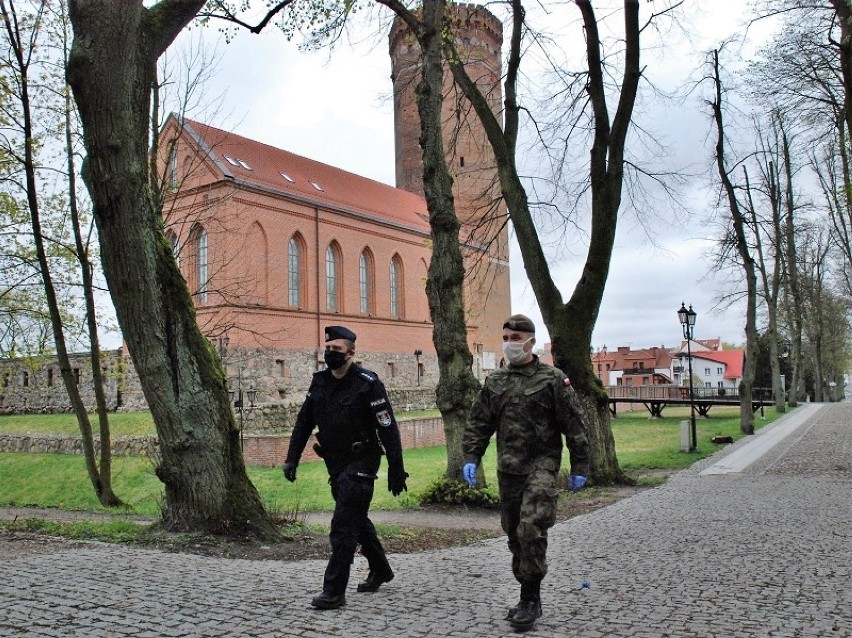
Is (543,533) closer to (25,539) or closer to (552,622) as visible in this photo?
(552,622)

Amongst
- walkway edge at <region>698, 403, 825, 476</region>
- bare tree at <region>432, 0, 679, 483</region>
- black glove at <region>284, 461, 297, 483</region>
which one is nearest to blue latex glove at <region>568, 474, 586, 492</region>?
black glove at <region>284, 461, 297, 483</region>

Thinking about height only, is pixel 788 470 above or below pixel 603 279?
below

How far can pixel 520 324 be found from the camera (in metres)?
5.25

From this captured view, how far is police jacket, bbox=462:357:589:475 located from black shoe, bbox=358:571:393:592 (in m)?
1.34

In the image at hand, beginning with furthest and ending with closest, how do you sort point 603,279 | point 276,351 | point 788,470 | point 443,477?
point 276,351, point 788,470, point 603,279, point 443,477

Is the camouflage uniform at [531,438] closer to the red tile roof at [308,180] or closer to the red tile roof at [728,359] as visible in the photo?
the red tile roof at [308,180]

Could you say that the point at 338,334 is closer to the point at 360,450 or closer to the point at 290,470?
the point at 360,450

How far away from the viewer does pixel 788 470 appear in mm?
15383

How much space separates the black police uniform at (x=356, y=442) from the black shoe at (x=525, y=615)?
1.27 metres

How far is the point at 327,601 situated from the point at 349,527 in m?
0.52

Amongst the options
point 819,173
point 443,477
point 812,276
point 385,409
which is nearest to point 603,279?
point 443,477

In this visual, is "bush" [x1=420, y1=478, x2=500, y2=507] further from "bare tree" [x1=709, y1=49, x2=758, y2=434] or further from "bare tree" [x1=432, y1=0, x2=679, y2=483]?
"bare tree" [x1=709, y1=49, x2=758, y2=434]

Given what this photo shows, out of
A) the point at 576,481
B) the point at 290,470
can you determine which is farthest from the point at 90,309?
the point at 576,481

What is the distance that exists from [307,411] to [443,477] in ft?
22.5
